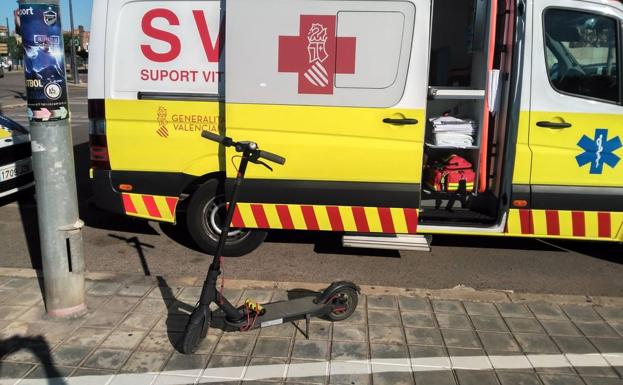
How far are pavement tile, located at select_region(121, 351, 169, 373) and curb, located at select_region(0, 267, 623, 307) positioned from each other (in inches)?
42.9

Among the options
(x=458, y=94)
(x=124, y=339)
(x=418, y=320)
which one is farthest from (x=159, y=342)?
(x=458, y=94)

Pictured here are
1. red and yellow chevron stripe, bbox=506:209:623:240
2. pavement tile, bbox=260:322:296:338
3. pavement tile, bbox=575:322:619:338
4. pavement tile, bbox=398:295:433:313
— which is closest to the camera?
pavement tile, bbox=260:322:296:338

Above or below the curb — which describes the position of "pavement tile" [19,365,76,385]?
below

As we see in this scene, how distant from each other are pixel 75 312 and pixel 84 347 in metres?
0.49

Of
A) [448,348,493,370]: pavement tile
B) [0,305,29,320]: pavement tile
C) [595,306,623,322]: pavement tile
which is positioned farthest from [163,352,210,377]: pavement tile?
[595,306,623,322]: pavement tile

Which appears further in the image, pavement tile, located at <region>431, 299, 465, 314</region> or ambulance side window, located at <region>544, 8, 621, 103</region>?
ambulance side window, located at <region>544, 8, 621, 103</region>

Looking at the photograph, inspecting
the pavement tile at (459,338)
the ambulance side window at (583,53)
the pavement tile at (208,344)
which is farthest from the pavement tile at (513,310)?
the pavement tile at (208,344)

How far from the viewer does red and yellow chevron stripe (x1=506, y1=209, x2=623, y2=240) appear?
475 cm

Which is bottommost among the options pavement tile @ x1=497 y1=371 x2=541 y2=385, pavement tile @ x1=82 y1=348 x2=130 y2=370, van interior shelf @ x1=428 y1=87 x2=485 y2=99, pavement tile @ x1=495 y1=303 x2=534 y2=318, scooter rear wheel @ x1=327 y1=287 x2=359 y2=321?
pavement tile @ x1=497 y1=371 x2=541 y2=385

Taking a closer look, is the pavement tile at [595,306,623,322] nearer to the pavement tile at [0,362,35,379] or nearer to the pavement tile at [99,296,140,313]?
the pavement tile at [99,296,140,313]

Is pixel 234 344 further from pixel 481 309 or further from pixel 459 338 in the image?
pixel 481 309

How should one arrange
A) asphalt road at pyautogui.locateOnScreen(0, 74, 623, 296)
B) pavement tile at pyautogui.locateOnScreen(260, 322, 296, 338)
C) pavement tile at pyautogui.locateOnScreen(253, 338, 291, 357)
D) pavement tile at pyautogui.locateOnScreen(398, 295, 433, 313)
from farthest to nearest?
asphalt road at pyautogui.locateOnScreen(0, 74, 623, 296)
pavement tile at pyautogui.locateOnScreen(398, 295, 433, 313)
pavement tile at pyautogui.locateOnScreen(260, 322, 296, 338)
pavement tile at pyautogui.locateOnScreen(253, 338, 291, 357)

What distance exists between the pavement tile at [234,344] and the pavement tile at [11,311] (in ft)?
4.73

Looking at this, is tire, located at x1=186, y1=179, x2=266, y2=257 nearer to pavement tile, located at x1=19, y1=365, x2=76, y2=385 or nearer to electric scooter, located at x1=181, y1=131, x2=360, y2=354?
electric scooter, located at x1=181, y1=131, x2=360, y2=354
